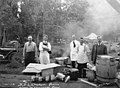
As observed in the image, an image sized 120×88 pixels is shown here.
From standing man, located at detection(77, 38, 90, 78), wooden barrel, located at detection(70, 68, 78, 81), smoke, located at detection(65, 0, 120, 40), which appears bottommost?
wooden barrel, located at detection(70, 68, 78, 81)

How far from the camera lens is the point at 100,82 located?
4656mm

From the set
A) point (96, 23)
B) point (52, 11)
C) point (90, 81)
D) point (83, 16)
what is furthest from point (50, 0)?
point (90, 81)

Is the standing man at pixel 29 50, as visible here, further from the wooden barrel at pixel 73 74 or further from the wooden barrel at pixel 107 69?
the wooden barrel at pixel 107 69

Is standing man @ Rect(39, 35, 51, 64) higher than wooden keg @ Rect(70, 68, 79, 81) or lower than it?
higher

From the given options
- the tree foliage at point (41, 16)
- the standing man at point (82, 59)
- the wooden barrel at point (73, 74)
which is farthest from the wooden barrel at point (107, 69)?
the tree foliage at point (41, 16)

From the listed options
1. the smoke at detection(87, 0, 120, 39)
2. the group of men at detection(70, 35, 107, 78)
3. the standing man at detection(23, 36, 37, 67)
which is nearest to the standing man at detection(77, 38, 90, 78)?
the group of men at detection(70, 35, 107, 78)

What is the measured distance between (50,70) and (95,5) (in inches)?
366

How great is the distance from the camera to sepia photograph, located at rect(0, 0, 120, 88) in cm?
468

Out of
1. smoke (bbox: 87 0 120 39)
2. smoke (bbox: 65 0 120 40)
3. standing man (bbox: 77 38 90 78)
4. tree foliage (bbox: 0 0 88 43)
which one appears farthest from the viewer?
smoke (bbox: 65 0 120 40)

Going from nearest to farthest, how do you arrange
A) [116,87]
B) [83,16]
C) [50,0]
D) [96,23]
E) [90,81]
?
[116,87]
[90,81]
[50,0]
[83,16]
[96,23]

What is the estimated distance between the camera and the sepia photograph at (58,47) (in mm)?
4685

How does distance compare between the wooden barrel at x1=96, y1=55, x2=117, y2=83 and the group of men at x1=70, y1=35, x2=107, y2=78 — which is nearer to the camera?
the wooden barrel at x1=96, y1=55, x2=117, y2=83

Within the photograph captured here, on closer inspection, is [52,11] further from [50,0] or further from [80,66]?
[80,66]

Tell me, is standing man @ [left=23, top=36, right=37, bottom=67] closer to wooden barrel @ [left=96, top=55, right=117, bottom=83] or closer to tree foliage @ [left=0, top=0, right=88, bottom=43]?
wooden barrel @ [left=96, top=55, right=117, bottom=83]
